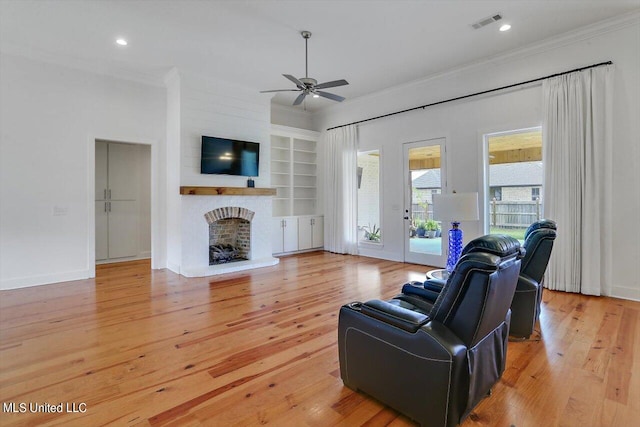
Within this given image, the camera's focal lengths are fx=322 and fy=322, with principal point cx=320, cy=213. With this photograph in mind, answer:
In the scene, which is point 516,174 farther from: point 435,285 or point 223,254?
point 223,254

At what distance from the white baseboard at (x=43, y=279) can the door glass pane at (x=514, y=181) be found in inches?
259

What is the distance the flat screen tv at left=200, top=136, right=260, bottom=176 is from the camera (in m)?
5.63

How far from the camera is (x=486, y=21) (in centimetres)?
398

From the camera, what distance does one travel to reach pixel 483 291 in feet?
5.19

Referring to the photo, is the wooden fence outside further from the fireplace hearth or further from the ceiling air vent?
the fireplace hearth

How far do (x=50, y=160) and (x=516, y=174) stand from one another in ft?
23.1

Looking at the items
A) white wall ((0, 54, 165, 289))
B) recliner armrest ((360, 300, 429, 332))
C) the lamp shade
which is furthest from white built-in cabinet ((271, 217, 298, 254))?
recliner armrest ((360, 300, 429, 332))

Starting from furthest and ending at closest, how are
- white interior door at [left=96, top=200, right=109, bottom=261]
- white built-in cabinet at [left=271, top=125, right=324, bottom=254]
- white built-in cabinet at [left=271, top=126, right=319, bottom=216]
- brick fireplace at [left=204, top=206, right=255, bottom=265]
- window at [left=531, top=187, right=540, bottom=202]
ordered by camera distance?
white built-in cabinet at [left=271, top=126, right=319, bottom=216], white built-in cabinet at [left=271, top=125, right=324, bottom=254], white interior door at [left=96, top=200, right=109, bottom=261], brick fireplace at [left=204, top=206, right=255, bottom=265], window at [left=531, top=187, right=540, bottom=202]

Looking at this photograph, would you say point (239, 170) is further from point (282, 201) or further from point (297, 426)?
point (297, 426)

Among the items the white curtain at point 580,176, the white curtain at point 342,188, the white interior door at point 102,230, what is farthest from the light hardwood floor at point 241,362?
the white curtain at point 342,188

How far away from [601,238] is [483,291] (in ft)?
12.2

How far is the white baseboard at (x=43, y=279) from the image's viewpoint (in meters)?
4.54

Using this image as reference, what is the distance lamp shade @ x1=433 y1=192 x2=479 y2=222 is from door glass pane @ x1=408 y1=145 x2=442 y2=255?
89.5 inches

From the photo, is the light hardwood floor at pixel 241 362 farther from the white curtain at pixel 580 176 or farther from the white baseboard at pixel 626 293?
the white curtain at pixel 580 176
